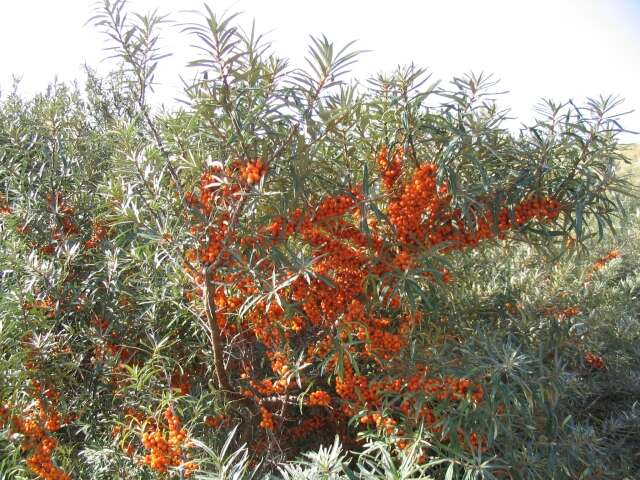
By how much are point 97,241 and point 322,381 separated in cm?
134

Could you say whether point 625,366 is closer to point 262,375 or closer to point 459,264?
point 459,264

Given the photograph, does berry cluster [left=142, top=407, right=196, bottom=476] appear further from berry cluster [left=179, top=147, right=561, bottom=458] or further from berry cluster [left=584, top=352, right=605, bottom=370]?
berry cluster [left=584, top=352, right=605, bottom=370]

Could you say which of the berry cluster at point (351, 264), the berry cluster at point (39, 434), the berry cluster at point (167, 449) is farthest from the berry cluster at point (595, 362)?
the berry cluster at point (39, 434)

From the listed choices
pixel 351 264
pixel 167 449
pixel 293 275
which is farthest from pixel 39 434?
pixel 351 264

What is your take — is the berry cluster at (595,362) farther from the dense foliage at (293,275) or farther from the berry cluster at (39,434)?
the berry cluster at (39,434)

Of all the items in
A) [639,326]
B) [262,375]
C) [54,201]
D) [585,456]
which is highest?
[54,201]

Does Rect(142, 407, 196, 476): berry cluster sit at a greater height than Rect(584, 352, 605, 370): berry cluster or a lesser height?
greater

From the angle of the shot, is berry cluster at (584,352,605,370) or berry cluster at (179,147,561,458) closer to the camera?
berry cluster at (179,147,561,458)

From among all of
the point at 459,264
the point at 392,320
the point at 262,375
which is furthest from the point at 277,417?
the point at 459,264

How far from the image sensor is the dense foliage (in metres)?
1.55

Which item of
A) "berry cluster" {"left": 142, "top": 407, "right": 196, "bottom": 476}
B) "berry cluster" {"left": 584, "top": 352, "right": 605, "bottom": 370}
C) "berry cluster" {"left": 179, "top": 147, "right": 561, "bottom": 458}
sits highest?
"berry cluster" {"left": 179, "top": 147, "right": 561, "bottom": 458}

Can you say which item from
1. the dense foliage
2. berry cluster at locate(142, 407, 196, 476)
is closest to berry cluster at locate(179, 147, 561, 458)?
the dense foliage

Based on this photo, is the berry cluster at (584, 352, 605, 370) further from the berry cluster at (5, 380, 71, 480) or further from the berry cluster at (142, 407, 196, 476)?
the berry cluster at (5, 380, 71, 480)

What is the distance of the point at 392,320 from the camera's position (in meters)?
2.14
